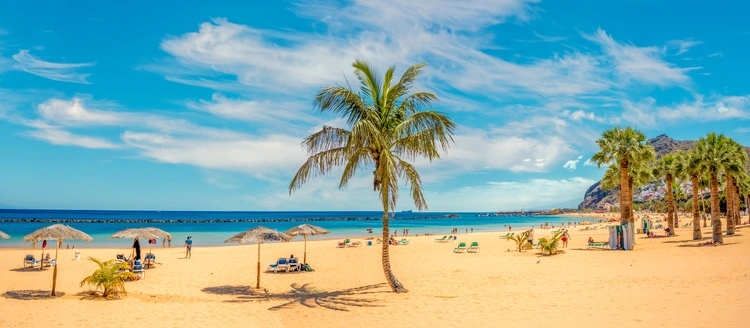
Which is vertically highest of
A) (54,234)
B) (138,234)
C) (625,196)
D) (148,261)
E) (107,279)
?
(625,196)

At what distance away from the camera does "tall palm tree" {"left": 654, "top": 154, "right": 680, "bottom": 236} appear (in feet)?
104

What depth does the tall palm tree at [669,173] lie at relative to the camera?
31631 millimetres

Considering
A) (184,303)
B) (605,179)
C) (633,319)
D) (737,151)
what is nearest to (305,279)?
(184,303)

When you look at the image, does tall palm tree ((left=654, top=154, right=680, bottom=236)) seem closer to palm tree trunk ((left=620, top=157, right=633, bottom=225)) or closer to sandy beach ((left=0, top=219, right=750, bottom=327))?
palm tree trunk ((left=620, top=157, right=633, bottom=225))

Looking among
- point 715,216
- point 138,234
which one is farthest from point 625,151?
point 138,234

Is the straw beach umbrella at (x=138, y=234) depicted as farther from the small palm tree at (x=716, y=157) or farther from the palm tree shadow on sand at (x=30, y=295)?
the small palm tree at (x=716, y=157)

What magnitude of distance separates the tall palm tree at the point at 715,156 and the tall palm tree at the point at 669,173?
5.92m

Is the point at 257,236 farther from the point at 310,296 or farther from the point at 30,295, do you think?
the point at 30,295

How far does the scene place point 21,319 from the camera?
9.77 metres

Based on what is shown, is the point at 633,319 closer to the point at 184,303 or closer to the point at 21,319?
the point at 184,303

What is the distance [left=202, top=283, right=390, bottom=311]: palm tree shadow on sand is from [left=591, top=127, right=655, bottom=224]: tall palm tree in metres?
19.5

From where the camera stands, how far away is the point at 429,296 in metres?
12.1

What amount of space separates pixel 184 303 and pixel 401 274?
8.35m

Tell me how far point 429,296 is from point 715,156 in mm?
22659
